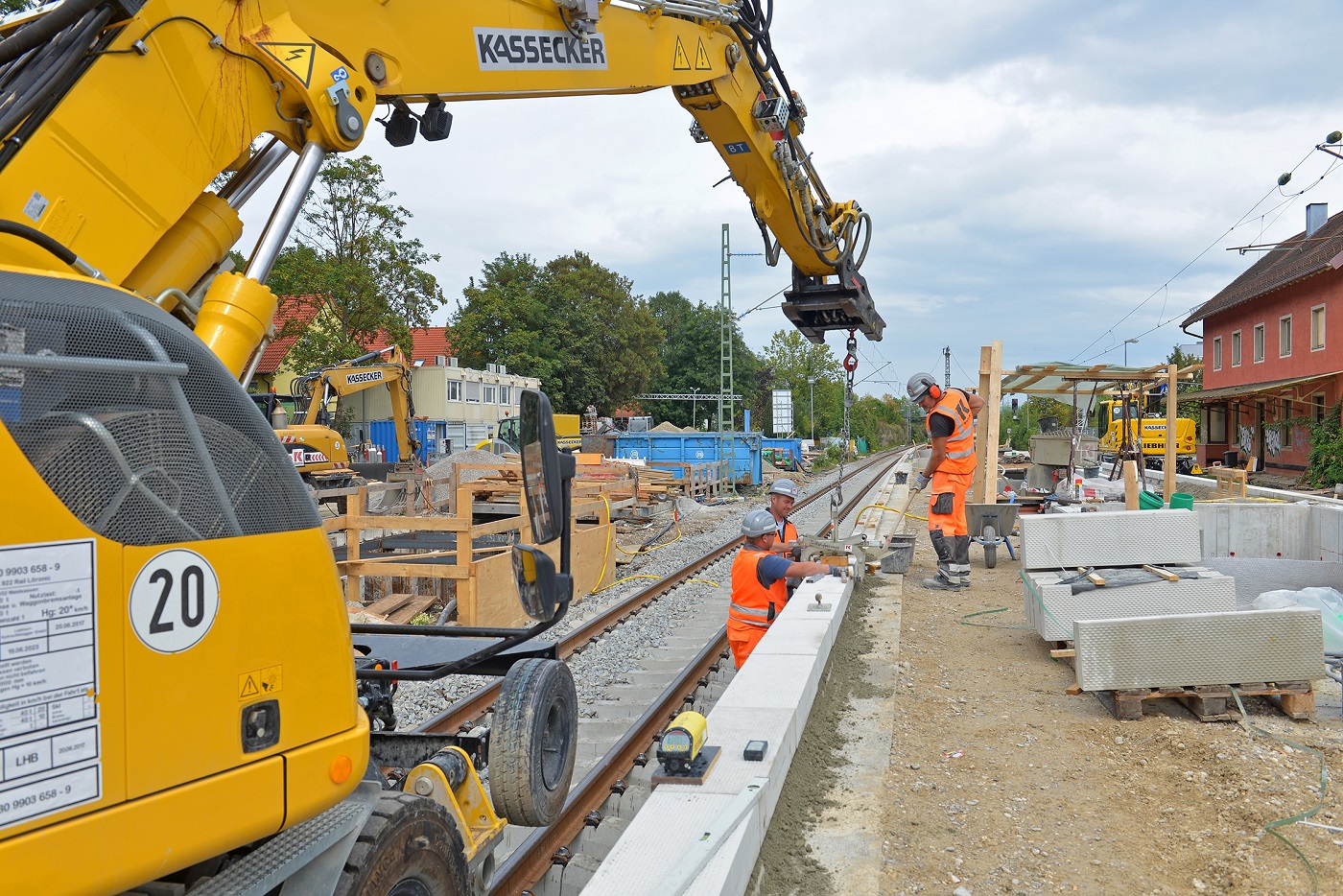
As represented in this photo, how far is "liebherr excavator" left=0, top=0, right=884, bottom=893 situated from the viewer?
1.65m

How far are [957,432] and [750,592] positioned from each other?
11.6ft

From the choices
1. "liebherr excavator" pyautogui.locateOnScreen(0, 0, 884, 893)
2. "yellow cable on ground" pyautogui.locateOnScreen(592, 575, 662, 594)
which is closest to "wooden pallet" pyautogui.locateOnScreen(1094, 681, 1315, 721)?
"liebherr excavator" pyautogui.locateOnScreen(0, 0, 884, 893)

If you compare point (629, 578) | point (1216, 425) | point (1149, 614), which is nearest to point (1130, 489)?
point (1149, 614)

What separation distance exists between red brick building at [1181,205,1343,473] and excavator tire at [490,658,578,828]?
27.5 m

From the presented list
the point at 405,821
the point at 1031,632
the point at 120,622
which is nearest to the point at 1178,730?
the point at 1031,632

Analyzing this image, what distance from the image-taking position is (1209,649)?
532 centimetres

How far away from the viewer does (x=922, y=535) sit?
570 inches

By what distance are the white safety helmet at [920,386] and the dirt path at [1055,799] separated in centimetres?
363

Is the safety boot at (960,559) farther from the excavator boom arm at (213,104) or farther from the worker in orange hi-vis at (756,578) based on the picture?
the excavator boom arm at (213,104)

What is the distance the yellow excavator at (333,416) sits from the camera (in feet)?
64.0

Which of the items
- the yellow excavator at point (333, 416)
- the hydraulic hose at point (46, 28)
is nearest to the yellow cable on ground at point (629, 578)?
the yellow excavator at point (333, 416)

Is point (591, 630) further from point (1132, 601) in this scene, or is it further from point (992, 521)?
point (992, 521)

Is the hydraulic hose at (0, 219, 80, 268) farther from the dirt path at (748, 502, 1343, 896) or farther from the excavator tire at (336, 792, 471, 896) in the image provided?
the dirt path at (748, 502, 1343, 896)

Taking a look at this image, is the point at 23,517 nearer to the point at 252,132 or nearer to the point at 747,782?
the point at 252,132
